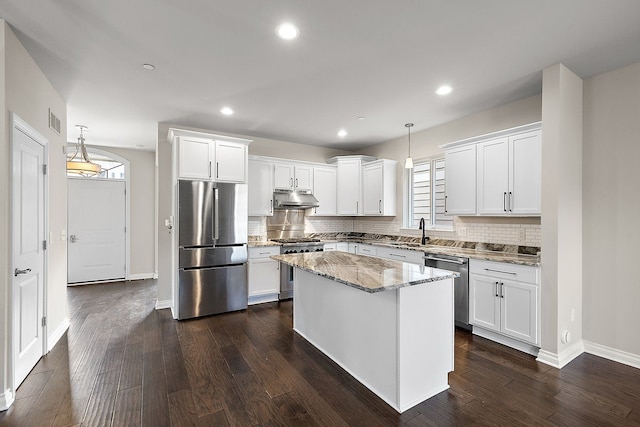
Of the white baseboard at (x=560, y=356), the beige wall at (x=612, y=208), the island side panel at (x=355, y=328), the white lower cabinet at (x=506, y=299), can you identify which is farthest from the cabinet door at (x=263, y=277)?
the beige wall at (x=612, y=208)

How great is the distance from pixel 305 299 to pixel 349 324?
0.82 m

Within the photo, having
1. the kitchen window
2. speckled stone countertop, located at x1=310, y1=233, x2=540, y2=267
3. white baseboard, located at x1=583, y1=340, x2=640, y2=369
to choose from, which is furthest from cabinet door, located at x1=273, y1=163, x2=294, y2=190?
white baseboard, located at x1=583, y1=340, x2=640, y2=369

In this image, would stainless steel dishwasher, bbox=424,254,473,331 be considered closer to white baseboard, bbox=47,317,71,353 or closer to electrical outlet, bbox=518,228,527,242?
electrical outlet, bbox=518,228,527,242

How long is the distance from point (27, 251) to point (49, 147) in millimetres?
1133

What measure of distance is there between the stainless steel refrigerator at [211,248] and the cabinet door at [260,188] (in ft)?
1.75

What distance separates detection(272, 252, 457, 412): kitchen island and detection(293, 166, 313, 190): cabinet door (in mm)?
2683

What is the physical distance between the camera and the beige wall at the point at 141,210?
249 inches

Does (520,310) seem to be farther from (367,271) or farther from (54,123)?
(54,123)

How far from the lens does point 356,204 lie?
5668 mm

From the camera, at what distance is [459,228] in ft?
14.2

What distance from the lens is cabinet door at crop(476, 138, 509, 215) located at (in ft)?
11.3

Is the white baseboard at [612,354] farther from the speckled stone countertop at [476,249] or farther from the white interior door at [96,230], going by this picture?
the white interior door at [96,230]

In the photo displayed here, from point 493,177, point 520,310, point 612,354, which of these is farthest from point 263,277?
point 612,354

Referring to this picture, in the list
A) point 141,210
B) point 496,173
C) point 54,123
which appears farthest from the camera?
point 141,210
